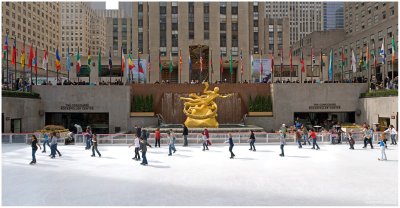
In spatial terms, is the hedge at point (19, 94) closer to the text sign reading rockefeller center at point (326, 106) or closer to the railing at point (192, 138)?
the railing at point (192, 138)

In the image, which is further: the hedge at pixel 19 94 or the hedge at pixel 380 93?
the hedge at pixel 19 94

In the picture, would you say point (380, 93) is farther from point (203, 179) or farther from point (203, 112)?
point (203, 179)

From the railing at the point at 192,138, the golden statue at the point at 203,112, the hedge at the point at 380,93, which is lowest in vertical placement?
the railing at the point at 192,138

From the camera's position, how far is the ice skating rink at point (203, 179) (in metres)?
10.3

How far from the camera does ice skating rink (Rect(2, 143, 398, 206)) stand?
33.9 feet

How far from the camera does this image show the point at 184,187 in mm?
11766

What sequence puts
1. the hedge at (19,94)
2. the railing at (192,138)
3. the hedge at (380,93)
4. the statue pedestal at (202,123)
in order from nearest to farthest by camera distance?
1. the railing at (192,138)
2. the hedge at (380,93)
3. the hedge at (19,94)
4. the statue pedestal at (202,123)

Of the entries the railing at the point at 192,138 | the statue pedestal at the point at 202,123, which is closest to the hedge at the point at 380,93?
the railing at the point at 192,138

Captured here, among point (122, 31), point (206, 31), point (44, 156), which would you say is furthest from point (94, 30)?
point (44, 156)

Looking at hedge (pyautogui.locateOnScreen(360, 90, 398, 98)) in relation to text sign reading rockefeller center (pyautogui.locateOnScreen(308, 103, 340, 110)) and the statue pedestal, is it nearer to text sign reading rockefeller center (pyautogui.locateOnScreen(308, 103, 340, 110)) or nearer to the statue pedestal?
text sign reading rockefeller center (pyautogui.locateOnScreen(308, 103, 340, 110))

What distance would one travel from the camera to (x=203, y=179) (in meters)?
13.0

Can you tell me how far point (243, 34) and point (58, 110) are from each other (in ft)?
106

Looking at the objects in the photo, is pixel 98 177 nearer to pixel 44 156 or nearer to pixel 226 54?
pixel 44 156

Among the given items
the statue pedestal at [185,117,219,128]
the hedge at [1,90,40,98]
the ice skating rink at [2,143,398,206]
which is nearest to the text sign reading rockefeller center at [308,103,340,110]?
the statue pedestal at [185,117,219,128]
